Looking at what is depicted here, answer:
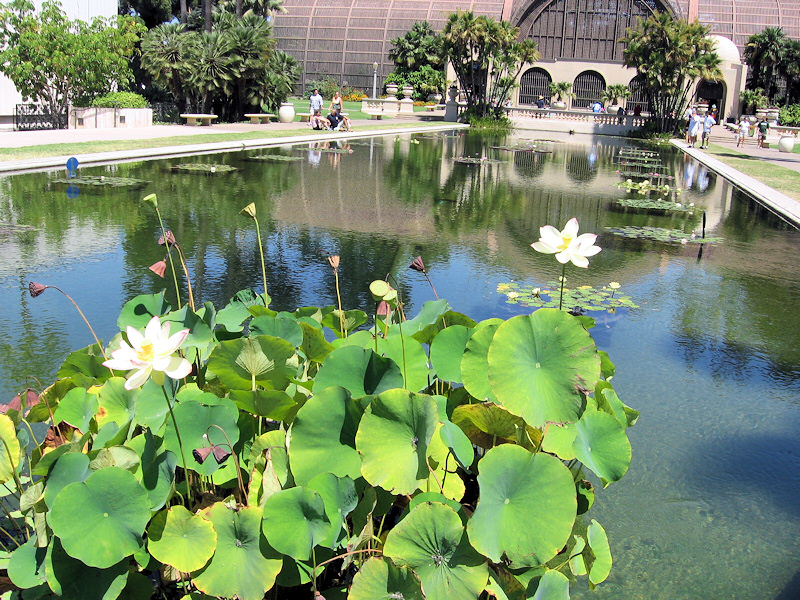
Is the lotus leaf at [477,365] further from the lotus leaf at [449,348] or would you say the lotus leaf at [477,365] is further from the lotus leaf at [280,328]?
the lotus leaf at [280,328]

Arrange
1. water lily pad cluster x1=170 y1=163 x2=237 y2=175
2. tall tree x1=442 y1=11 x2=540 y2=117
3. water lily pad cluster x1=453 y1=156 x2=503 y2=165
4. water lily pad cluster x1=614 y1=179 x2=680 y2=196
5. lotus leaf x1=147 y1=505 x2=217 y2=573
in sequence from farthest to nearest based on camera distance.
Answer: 1. tall tree x1=442 y1=11 x2=540 y2=117
2. water lily pad cluster x1=453 y1=156 x2=503 y2=165
3. water lily pad cluster x1=614 y1=179 x2=680 y2=196
4. water lily pad cluster x1=170 y1=163 x2=237 y2=175
5. lotus leaf x1=147 y1=505 x2=217 y2=573

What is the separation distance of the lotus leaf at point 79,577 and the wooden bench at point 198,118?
30.0 metres

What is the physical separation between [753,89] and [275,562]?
75050 mm

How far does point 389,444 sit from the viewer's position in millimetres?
2262

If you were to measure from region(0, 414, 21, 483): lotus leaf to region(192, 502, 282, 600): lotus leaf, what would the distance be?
0.66 meters

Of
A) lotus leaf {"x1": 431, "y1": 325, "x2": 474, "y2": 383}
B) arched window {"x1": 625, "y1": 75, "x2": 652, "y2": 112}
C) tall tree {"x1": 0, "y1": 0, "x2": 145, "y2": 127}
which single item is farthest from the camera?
arched window {"x1": 625, "y1": 75, "x2": 652, "y2": 112}

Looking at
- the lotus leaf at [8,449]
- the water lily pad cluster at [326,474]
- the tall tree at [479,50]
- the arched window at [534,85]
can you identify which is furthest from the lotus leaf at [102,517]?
the arched window at [534,85]

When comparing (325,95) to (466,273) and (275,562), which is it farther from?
(275,562)

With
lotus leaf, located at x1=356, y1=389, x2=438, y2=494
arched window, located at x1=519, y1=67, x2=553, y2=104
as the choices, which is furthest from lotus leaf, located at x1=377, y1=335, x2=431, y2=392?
arched window, located at x1=519, y1=67, x2=553, y2=104

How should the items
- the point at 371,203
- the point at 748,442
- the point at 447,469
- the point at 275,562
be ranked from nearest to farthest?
the point at 275,562
the point at 447,469
the point at 748,442
the point at 371,203

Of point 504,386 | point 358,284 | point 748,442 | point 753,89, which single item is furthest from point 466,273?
point 753,89

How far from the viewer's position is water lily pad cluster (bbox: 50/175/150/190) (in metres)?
12.4

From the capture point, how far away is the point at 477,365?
2643 mm

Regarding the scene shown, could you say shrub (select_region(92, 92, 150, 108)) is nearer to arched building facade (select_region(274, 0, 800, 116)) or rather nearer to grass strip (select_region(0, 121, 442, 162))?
grass strip (select_region(0, 121, 442, 162))
